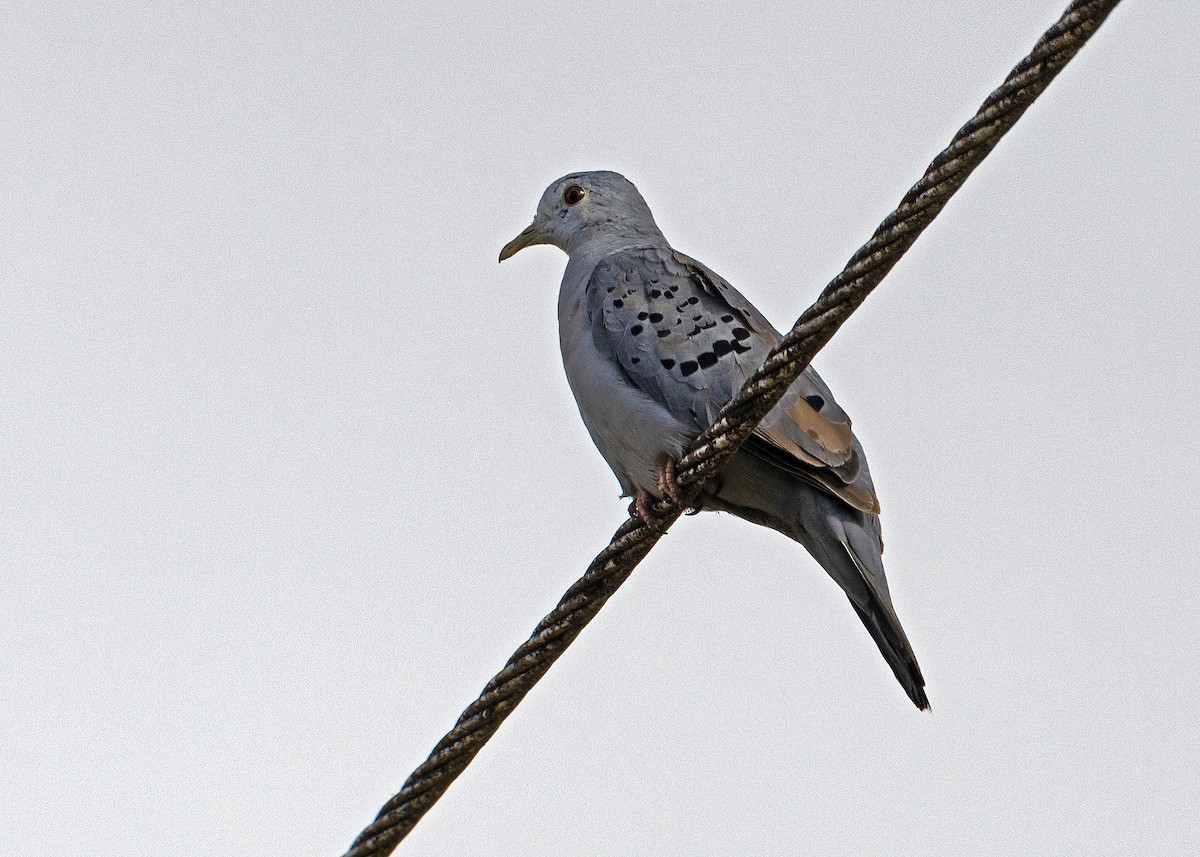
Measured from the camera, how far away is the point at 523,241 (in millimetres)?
7152

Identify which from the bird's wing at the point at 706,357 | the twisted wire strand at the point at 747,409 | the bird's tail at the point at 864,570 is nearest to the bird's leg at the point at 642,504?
the bird's wing at the point at 706,357

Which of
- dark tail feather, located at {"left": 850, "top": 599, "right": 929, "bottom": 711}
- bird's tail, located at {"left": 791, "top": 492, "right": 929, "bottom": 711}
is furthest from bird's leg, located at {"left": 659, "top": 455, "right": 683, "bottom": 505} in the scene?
dark tail feather, located at {"left": 850, "top": 599, "right": 929, "bottom": 711}

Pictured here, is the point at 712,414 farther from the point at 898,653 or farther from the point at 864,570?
the point at 898,653

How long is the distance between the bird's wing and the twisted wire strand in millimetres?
887

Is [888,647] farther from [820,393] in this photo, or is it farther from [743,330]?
[743,330]

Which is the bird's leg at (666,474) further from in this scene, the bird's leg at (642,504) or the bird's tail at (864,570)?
the bird's tail at (864,570)

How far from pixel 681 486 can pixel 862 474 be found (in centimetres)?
131

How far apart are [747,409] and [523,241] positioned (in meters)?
3.77

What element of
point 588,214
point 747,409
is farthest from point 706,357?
point 588,214

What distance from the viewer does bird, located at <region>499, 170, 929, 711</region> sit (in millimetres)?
4918

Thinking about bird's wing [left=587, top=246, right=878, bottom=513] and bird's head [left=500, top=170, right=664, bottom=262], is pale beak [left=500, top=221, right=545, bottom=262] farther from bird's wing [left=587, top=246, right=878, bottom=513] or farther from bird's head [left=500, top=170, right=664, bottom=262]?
bird's wing [left=587, top=246, right=878, bottom=513]

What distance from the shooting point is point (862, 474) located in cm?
504

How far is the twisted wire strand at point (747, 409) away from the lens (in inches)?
112

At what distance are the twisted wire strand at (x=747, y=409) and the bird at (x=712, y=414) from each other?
2.80 ft
